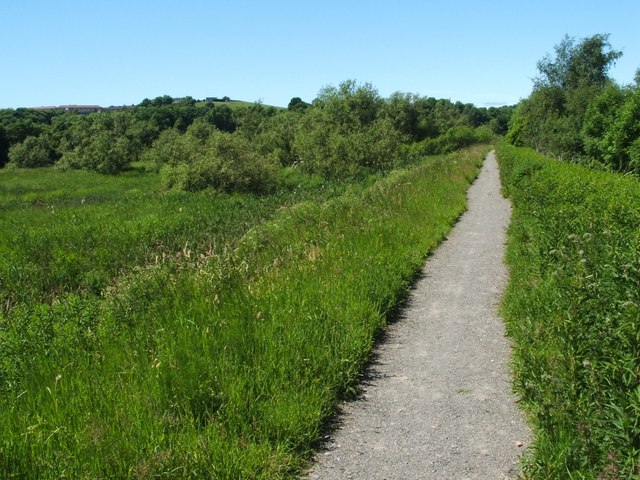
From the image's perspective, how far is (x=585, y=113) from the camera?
33.9 meters

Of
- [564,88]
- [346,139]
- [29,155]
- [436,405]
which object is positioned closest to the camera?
[436,405]

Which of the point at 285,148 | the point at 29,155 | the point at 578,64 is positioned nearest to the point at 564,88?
the point at 578,64

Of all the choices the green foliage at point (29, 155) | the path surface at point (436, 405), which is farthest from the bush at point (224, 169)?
the green foliage at point (29, 155)

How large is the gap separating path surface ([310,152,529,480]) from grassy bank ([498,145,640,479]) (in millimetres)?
260

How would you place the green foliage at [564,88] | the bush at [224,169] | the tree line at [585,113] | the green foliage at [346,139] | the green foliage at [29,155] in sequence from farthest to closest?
the green foliage at [29,155] < the green foliage at [564,88] < the green foliage at [346,139] < the bush at [224,169] < the tree line at [585,113]

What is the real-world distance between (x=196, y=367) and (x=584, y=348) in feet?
10.7

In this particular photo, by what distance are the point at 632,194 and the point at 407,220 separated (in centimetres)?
475

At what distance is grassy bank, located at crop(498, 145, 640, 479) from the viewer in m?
3.39

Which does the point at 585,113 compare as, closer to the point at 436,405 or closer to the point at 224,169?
the point at 224,169

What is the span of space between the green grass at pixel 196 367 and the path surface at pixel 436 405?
0.28m

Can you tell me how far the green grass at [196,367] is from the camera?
3.48 metres

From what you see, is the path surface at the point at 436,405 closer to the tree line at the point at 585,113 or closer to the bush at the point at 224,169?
the tree line at the point at 585,113

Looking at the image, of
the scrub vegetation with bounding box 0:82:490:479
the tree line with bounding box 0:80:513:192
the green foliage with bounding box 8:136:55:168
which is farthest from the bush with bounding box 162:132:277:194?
the green foliage with bounding box 8:136:55:168

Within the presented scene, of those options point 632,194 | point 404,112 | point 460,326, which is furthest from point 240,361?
point 404,112
